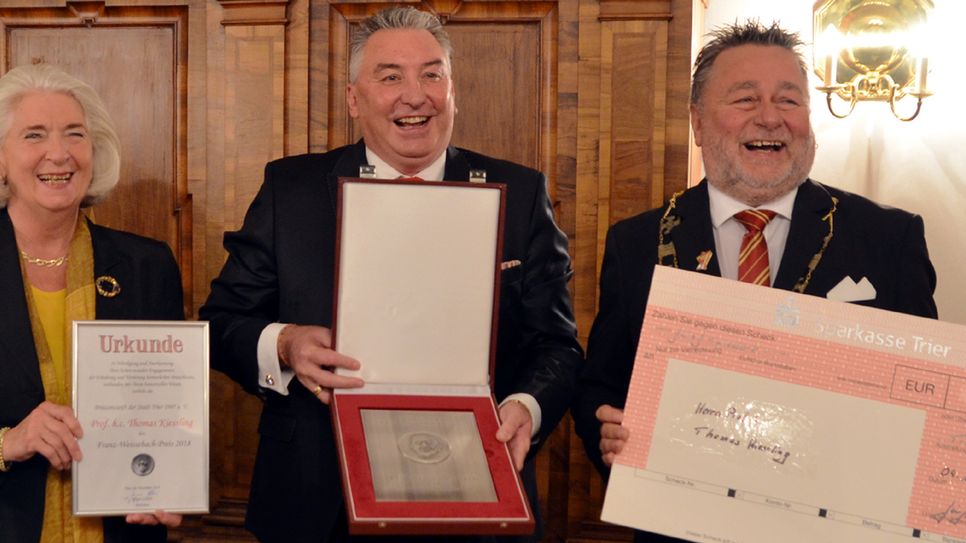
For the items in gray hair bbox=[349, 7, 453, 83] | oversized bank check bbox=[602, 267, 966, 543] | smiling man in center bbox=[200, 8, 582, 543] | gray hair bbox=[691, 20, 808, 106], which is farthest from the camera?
gray hair bbox=[349, 7, 453, 83]

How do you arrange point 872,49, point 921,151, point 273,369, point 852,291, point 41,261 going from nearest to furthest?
point 852,291 < point 273,369 < point 41,261 < point 872,49 < point 921,151

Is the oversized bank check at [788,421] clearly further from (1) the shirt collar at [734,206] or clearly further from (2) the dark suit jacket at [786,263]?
(1) the shirt collar at [734,206]

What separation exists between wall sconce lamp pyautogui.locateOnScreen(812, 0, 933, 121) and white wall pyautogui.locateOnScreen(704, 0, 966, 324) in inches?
2.8

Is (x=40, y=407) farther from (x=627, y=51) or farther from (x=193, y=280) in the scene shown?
(x=627, y=51)

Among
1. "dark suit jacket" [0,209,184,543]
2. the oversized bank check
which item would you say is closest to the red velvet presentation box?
the oversized bank check

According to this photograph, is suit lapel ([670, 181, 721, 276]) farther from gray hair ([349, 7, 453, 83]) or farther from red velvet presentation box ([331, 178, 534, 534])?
gray hair ([349, 7, 453, 83])

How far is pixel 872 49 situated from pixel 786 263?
143 cm

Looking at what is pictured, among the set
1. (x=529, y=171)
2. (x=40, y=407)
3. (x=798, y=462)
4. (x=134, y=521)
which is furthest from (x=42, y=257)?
(x=798, y=462)

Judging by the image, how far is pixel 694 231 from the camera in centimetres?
231

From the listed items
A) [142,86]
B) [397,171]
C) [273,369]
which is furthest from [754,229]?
[142,86]

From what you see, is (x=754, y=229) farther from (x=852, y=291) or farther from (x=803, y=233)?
(x=852, y=291)

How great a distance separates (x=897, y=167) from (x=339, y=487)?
6.68 feet

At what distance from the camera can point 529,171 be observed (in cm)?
266

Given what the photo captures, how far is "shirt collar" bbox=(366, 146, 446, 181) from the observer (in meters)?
2.60
